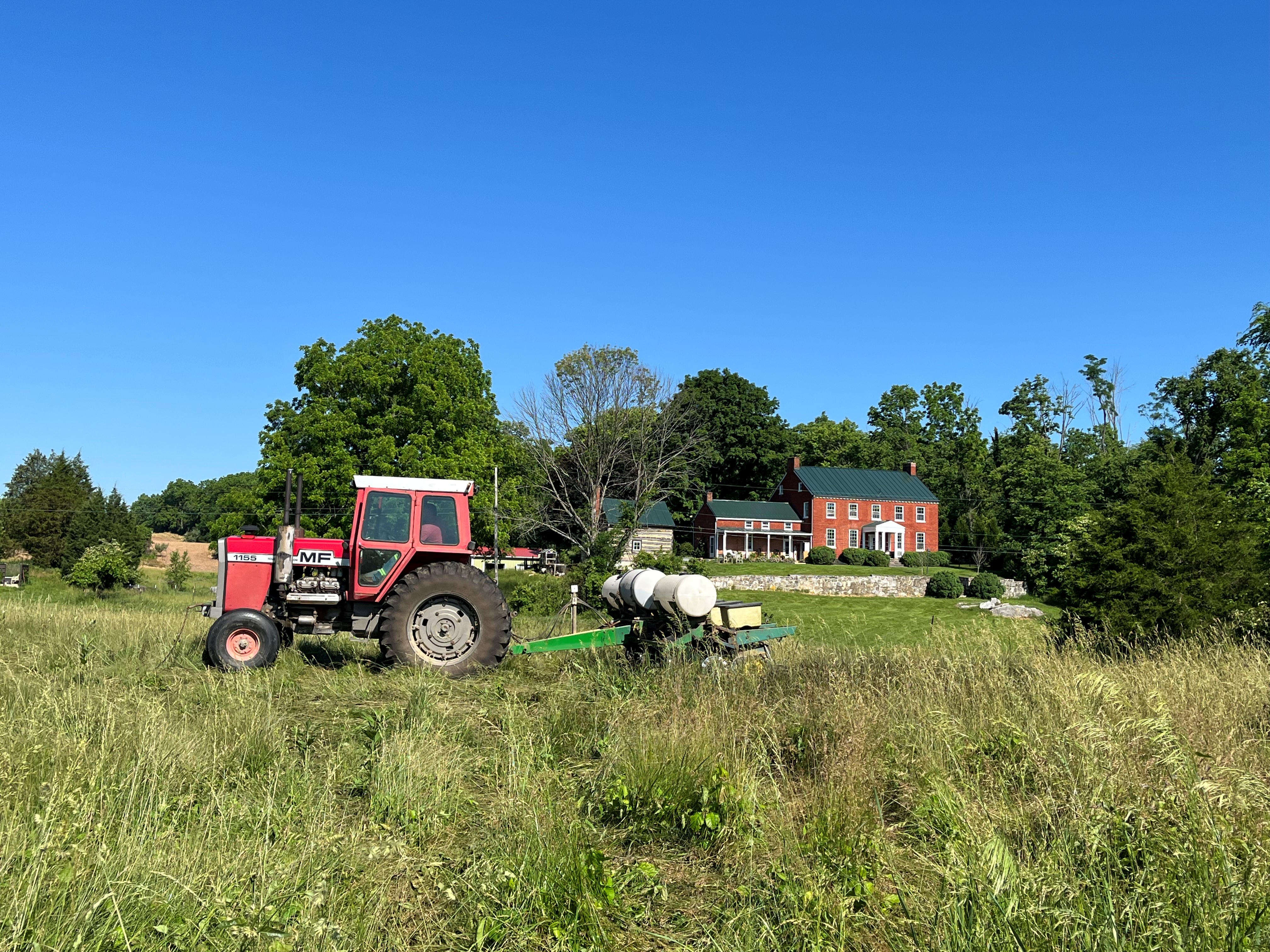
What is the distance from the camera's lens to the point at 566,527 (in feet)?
134

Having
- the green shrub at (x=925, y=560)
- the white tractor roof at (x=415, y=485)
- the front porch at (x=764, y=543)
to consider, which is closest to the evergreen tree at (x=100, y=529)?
the front porch at (x=764, y=543)

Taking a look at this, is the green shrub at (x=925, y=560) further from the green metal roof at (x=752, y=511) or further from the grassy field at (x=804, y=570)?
the green metal roof at (x=752, y=511)

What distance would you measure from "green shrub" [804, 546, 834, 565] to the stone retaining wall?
1038 centimetres

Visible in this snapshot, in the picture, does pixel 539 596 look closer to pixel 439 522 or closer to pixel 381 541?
pixel 439 522

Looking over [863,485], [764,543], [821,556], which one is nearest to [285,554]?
[821,556]

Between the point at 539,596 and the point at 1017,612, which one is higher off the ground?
the point at 539,596

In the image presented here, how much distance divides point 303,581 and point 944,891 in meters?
8.57

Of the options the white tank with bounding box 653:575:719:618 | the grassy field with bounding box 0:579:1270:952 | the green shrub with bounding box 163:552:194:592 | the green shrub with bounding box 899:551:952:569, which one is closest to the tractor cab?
the white tank with bounding box 653:575:719:618

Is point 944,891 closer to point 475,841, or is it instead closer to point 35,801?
point 475,841

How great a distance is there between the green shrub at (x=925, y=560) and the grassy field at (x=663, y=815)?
50537 millimetres

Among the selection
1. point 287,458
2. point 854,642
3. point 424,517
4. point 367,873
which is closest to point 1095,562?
point 854,642

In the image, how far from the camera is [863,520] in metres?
60.8

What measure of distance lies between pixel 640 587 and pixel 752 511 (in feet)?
168

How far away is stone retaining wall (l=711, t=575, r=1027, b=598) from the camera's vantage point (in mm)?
43156
